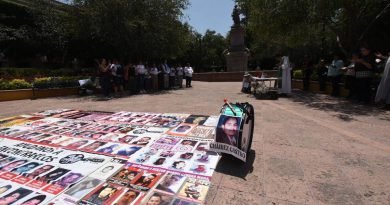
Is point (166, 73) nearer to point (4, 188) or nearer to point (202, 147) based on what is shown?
point (202, 147)

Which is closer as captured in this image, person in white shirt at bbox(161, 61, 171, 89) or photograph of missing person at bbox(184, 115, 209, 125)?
photograph of missing person at bbox(184, 115, 209, 125)

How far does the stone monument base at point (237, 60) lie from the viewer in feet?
79.9

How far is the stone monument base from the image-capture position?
24.3 m

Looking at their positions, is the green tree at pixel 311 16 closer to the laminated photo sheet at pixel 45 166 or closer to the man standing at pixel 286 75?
the man standing at pixel 286 75

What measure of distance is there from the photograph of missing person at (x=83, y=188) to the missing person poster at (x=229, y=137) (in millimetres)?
1565

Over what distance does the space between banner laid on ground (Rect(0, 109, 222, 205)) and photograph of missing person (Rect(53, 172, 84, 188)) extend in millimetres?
12

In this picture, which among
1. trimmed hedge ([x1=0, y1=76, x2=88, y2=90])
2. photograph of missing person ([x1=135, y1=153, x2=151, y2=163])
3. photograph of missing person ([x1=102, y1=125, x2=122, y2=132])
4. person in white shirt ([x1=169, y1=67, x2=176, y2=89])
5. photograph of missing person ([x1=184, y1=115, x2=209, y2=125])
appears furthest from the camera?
person in white shirt ([x1=169, y1=67, x2=176, y2=89])

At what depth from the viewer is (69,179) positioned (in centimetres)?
329

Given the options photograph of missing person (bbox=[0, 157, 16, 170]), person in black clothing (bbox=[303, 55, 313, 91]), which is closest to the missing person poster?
photograph of missing person (bbox=[0, 157, 16, 170])

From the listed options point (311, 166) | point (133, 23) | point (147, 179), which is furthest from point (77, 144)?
point (133, 23)

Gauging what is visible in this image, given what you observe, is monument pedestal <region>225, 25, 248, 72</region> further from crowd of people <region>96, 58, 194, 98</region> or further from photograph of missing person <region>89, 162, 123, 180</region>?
photograph of missing person <region>89, 162, 123, 180</region>

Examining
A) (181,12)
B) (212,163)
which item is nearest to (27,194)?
(212,163)

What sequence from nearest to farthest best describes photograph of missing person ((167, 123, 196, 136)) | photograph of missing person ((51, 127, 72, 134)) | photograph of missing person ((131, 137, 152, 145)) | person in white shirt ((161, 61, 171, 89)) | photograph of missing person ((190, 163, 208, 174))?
1. photograph of missing person ((190, 163, 208, 174))
2. photograph of missing person ((131, 137, 152, 145))
3. photograph of missing person ((167, 123, 196, 136))
4. photograph of missing person ((51, 127, 72, 134))
5. person in white shirt ((161, 61, 171, 89))

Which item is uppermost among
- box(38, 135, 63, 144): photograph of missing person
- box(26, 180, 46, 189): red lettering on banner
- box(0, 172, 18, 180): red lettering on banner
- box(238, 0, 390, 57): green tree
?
box(238, 0, 390, 57): green tree
